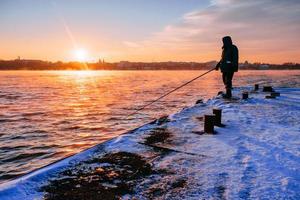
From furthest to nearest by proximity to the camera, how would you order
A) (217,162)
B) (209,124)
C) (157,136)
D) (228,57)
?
1. (228,57)
2. (209,124)
3. (157,136)
4. (217,162)

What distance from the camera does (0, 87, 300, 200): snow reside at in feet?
13.0

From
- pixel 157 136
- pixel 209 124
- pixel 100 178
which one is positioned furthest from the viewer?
pixel 209 124

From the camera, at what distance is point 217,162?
16.6ft

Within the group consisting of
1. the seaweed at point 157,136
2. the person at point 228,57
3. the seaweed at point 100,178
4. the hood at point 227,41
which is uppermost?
the hood at point 227,41

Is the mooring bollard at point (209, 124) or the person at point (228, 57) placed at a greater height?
the person at point (228, 57)

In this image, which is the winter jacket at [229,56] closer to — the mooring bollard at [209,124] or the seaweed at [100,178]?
the mooring bollard at [209,124]

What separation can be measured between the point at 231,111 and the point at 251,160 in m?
5.62

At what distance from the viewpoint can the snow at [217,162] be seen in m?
3.96

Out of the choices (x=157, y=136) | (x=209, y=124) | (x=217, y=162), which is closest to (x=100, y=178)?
(x=217, y=162)

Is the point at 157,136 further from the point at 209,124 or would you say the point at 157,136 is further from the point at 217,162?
the point at 217,162

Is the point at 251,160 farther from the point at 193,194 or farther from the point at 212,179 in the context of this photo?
the point at 193,194

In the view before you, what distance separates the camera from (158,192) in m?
3.96

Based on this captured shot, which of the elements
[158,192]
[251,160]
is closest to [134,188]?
[158,192]

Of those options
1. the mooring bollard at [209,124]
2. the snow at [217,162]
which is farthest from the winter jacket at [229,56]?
the mooring bollard at [209,124]
